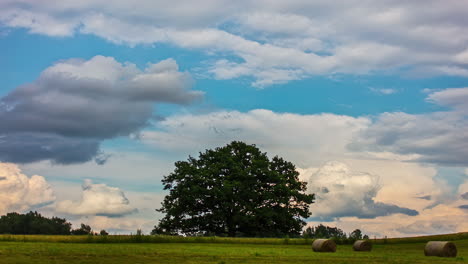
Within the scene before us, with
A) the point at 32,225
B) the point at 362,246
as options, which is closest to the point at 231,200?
the point at 362,246

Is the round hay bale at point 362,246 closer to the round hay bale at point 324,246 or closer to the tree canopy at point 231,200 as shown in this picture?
the round hay bale at point 324,246

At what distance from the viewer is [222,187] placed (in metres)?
71.6

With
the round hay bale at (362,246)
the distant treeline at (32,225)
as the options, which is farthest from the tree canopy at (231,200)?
the distant treeline at (32,225)

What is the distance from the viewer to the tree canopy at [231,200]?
72.0 m

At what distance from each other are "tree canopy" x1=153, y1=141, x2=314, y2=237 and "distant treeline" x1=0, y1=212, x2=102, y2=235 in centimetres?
4049

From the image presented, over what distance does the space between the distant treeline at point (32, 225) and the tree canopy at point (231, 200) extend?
4049 cm

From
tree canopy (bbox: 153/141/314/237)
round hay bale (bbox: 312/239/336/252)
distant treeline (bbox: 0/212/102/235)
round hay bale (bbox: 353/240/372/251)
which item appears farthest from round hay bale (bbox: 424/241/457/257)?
distant treeline (bbox: 0/212/102/235)


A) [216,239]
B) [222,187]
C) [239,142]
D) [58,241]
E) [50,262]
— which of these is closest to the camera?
[50,262]

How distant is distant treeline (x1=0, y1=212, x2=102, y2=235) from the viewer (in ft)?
361

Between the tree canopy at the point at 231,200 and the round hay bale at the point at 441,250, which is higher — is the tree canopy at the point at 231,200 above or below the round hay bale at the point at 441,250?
above

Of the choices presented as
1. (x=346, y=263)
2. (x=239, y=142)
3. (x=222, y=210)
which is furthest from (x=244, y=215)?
(x=346, y=263)

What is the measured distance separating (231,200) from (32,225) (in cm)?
6032

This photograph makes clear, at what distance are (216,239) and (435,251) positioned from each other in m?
24.9

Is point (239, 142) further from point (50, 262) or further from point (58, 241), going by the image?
point (50, 262)
